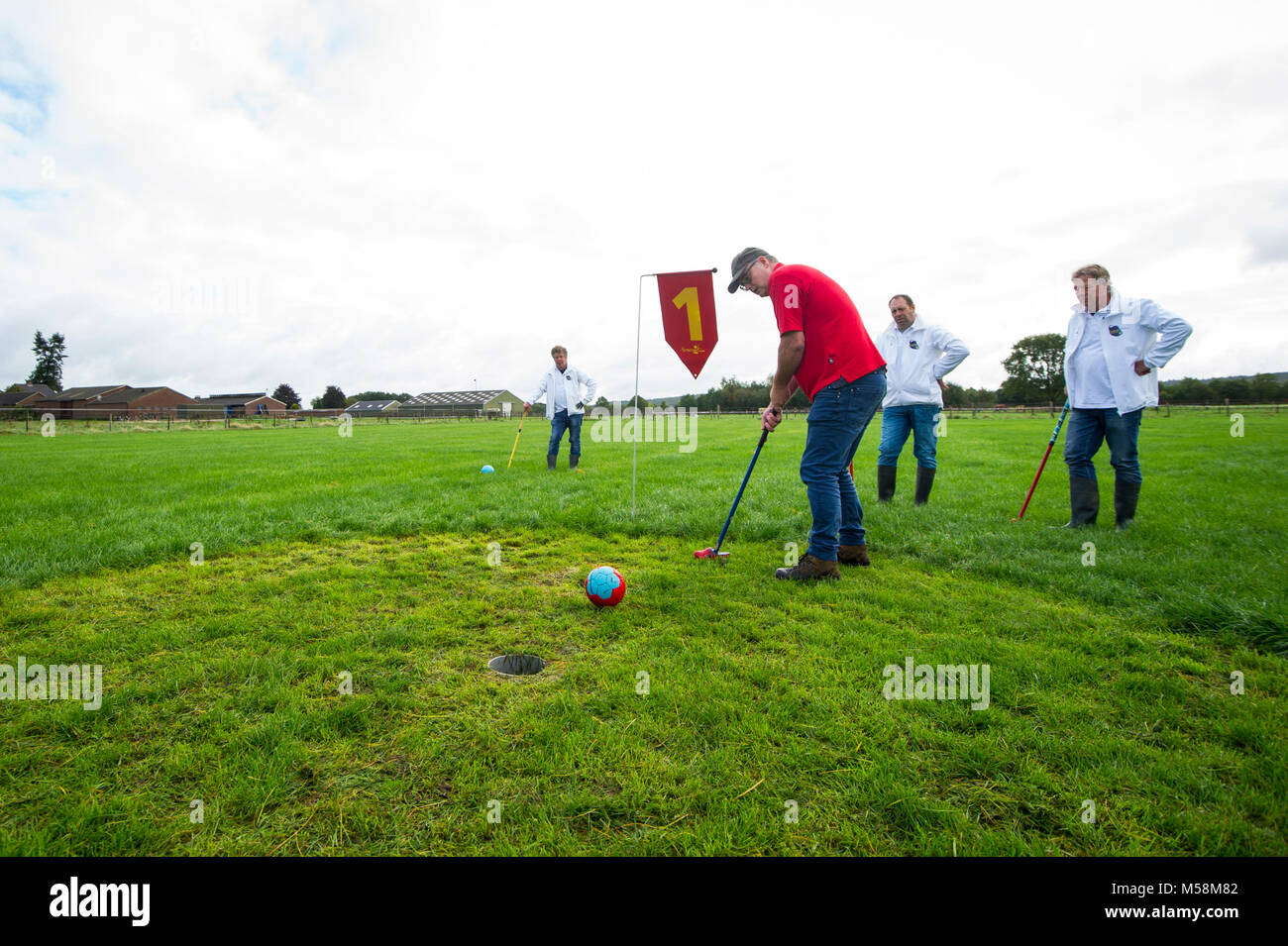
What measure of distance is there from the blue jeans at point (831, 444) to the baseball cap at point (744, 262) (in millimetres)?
1280

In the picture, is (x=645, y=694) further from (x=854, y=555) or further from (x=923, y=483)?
(x=923, y=483)

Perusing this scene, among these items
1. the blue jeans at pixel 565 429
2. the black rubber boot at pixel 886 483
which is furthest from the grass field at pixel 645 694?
the blue jeans at pixel 565 429

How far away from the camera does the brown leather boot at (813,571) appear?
4.74m

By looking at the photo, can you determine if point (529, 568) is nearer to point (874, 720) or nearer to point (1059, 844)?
point (874, 720)

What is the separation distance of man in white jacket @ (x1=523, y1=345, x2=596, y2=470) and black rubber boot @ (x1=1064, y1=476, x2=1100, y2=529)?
8.45 metres

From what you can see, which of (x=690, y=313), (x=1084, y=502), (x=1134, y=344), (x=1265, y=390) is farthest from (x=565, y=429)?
(x=1265, y=390)

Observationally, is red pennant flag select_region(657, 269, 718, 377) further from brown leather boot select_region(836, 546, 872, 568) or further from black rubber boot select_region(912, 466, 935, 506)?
black rubber boot select_region(912, 466, 935, 506)

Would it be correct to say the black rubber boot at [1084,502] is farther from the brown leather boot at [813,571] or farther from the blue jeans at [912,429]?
the brown leather boot at [813,571]

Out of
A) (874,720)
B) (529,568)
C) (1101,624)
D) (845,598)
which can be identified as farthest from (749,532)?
(874,720)

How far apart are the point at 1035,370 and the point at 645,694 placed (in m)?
111

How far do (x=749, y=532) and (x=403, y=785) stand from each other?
462 centimetres
